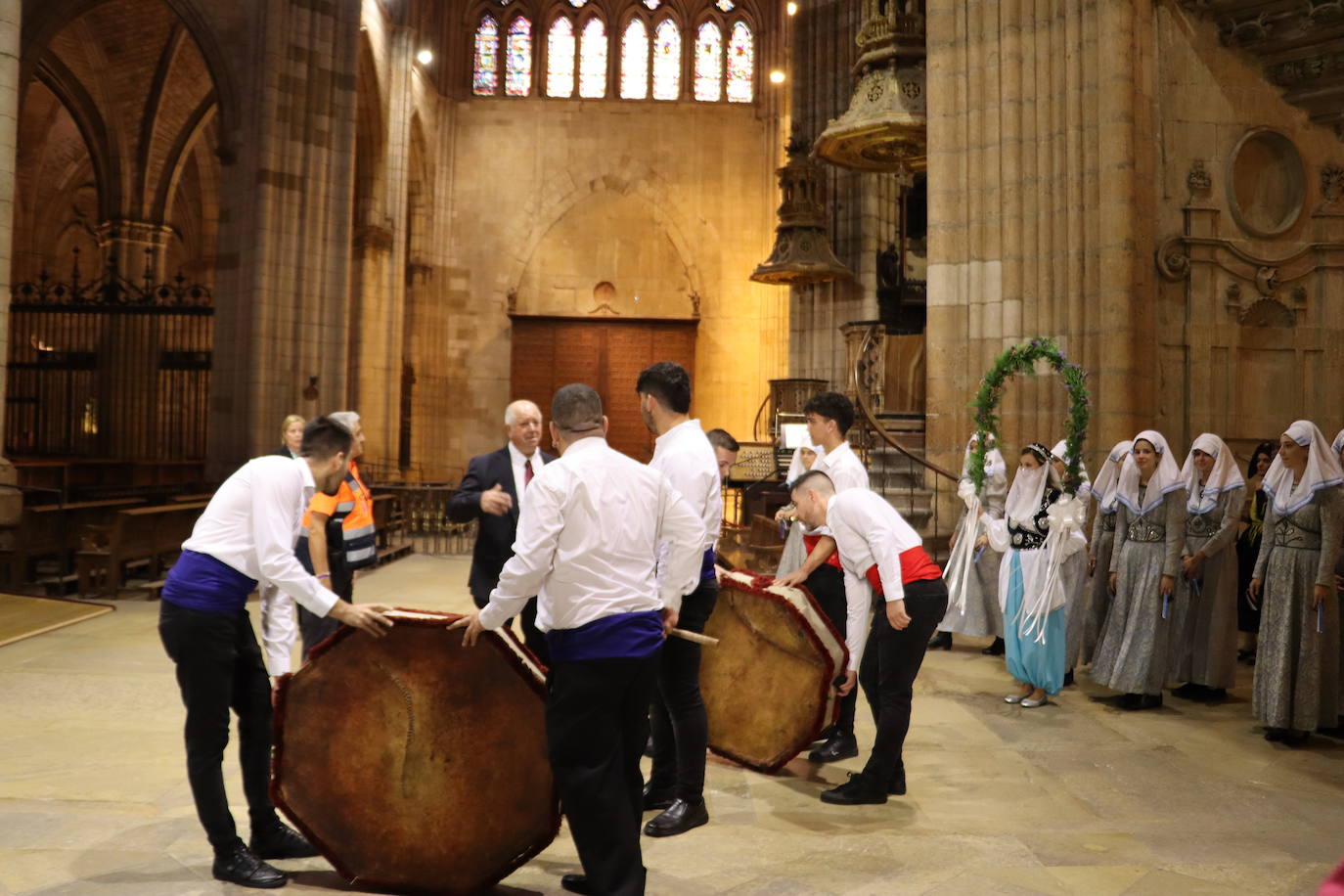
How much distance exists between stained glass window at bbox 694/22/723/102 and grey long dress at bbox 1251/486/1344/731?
22598 mm

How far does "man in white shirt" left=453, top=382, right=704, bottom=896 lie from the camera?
142 inches

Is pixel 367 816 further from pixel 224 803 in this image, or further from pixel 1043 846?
pixel 1043 846

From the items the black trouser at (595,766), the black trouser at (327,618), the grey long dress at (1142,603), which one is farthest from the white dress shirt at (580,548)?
the grey long dress at (1142,603)

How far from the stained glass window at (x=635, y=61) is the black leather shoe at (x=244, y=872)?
25320mm

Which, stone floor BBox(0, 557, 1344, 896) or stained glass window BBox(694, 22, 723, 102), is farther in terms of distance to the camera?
stained glass window BBox(694, 22, 723, 102)

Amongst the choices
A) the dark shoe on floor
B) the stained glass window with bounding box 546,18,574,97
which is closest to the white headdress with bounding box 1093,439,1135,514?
the dark shoe on floor

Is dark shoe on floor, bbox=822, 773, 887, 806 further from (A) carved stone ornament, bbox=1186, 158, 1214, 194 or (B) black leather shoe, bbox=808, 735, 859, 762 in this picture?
(A) carved stone ornament, bbox=1186, 158, 1214, 194

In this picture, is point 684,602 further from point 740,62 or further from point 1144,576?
point 740,62

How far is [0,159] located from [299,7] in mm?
8203

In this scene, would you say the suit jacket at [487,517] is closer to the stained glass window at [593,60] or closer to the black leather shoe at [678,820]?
the black leather shoe at [678,820]

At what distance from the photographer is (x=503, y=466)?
18.2 feet

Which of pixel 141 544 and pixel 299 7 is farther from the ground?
pixel 299 7

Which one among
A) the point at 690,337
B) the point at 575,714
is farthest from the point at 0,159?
the point at 690,337

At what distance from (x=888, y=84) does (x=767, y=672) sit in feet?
33.3
